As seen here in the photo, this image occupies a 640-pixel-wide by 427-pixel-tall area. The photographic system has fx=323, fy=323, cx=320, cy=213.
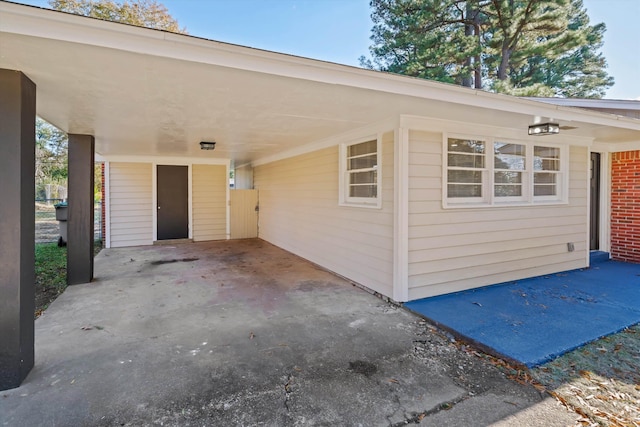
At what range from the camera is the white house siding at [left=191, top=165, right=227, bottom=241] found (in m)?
9.05

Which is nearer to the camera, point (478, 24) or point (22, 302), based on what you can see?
point (22, 302)

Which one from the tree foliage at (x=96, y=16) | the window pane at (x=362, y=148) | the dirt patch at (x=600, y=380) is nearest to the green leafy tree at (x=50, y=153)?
the tree foliage at (x=96, y=16)

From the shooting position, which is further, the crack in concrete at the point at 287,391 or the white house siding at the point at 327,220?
the white house siding at the point at 327,220

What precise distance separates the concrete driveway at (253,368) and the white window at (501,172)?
197cm

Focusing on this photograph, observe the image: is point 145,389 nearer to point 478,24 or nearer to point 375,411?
point 375,411

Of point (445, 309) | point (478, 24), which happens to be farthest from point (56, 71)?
point (478, 24)

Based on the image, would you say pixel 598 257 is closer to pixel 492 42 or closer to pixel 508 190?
pixel 508 190

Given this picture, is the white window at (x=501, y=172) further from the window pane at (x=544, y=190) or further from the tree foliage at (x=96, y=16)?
the tree foliage at (x=96, y=16)

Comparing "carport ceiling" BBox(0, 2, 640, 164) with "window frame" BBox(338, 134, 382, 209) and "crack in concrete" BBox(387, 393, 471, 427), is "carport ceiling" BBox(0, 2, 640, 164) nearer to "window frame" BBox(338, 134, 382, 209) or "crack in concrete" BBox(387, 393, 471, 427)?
"window frame" BBox(338, 134, 382, 209)

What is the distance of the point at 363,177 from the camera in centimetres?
494

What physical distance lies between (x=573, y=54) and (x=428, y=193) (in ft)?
47.4

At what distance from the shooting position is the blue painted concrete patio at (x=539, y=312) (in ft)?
9.34

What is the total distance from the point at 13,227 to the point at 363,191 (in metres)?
3.92

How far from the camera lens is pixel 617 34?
39.9ft
